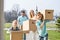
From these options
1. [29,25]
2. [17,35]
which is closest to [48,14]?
[29,25]

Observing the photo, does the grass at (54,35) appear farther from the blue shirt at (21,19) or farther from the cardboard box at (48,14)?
the blue shirt at (21,19)

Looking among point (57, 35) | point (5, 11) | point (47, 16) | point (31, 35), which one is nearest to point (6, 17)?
point (5, 11)

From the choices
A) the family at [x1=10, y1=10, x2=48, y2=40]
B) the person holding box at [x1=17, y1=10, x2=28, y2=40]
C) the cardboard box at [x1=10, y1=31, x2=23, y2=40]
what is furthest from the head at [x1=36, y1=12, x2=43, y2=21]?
the cardboard box at [x1=10, y1=31, x2=23, y2=40]

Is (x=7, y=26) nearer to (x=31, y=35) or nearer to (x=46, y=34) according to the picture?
(x=31, y=35)

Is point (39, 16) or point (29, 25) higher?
point (39, 16)

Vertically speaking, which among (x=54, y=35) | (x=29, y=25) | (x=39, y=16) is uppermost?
(x=39, y=16)

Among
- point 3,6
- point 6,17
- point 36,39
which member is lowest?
point 36,39

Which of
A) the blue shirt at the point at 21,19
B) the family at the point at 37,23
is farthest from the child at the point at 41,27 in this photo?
the blue shirt at the point at 21,19

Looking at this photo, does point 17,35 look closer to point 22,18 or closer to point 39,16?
point 22,18

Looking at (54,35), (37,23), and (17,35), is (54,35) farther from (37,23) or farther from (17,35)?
(17,35)

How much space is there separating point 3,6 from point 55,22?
62 cm

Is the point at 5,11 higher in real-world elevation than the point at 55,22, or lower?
higher

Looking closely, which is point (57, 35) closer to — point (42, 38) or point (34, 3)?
point (42, 38)

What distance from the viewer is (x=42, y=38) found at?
4.83ft
